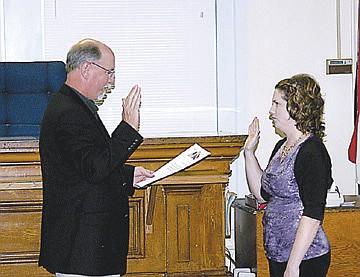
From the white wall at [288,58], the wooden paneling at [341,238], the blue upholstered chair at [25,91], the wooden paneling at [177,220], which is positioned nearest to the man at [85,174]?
the wooden paneling at [177,220]

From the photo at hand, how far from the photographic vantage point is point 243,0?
15.3ft

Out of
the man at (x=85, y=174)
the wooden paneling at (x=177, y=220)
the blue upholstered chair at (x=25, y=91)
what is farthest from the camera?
the blue upholstered chair at (x=25, y=91)

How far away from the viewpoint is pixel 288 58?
464 centimetres

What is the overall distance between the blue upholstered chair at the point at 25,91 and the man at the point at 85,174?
183cm

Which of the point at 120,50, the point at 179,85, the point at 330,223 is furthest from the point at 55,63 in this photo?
the point at 330,223

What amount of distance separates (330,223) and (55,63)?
1.94 m

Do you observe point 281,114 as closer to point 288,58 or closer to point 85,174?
point 85,174

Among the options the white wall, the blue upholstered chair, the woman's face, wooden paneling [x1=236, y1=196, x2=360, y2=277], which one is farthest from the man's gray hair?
the white wall

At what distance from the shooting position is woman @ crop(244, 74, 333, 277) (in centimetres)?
248

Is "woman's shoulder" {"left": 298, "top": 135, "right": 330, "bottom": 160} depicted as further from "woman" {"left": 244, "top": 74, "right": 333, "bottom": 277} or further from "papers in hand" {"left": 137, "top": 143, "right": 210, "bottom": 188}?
"papers in hand" {"left": 137, "top": 143, "right": 210, "bottom": 188}

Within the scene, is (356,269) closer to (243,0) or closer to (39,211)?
(39,211)

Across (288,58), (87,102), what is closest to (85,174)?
(87,102)

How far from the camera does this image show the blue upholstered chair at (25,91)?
13.9 ft

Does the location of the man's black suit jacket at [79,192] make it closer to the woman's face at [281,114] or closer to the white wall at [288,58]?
the woman's face at [281,114]
